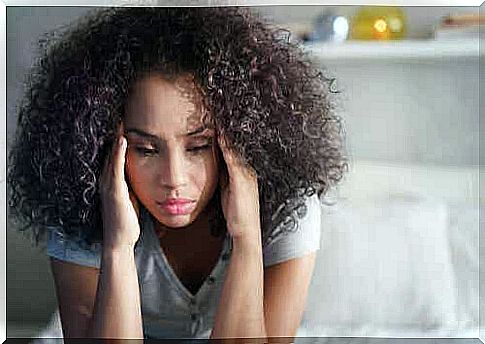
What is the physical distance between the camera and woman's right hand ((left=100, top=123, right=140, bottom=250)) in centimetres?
194

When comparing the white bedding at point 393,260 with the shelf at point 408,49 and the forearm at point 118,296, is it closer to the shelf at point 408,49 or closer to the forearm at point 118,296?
the shelf at point 408,49

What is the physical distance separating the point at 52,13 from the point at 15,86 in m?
0.17

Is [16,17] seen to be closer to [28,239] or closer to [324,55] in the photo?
[28,239]

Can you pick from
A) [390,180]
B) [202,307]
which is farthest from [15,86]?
[390,180]

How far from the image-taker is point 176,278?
1981 millimetres

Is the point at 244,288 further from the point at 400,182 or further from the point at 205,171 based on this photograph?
the point at 400,182

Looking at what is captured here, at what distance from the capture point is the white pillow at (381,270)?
1979 millimetres

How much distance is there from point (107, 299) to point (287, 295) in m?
0.36

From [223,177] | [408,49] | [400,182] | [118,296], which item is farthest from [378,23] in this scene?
[118,296]

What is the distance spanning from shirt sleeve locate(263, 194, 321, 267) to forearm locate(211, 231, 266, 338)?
1.0 inches

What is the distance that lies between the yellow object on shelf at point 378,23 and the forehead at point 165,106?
0.36 m

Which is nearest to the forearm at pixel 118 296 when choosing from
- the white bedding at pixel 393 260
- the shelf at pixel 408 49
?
the white bedding at pixel 393 260

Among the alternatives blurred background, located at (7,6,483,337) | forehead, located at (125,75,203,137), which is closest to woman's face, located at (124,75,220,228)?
forehead, located at (125,75,203,137)

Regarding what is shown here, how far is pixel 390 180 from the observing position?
1988 mm
